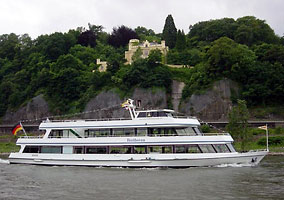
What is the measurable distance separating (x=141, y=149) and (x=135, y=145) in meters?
0.63

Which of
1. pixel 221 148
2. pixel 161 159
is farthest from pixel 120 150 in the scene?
pixel 221 148

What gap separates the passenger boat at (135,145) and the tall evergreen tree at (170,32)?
6197 centimetres

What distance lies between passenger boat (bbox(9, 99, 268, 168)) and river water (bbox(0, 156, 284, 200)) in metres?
0.99

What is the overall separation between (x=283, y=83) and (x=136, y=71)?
2601 cm

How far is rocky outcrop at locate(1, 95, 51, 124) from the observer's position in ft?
260

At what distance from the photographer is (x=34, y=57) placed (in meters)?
95.2

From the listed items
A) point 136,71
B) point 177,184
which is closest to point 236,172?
point 177,184

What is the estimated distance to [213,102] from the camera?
66.8m

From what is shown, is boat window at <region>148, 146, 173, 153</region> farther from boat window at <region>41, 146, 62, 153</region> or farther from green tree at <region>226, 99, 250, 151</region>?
green tree at <region>226, 99, 250, 151</region>

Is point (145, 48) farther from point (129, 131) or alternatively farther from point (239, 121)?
point (129, 131)

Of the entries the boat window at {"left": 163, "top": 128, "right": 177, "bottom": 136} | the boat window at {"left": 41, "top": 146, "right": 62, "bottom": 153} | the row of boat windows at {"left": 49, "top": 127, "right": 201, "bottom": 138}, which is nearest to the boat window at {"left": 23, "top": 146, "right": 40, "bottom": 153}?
the boat window at {"left": 41, "top": 146, "right": 62, "bottom": 153}

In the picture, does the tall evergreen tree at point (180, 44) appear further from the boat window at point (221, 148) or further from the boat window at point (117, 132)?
the boat window at point (221, 148)

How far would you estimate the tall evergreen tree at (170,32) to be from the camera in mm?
95637

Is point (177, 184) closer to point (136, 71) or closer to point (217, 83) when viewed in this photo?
point (217, 83)
